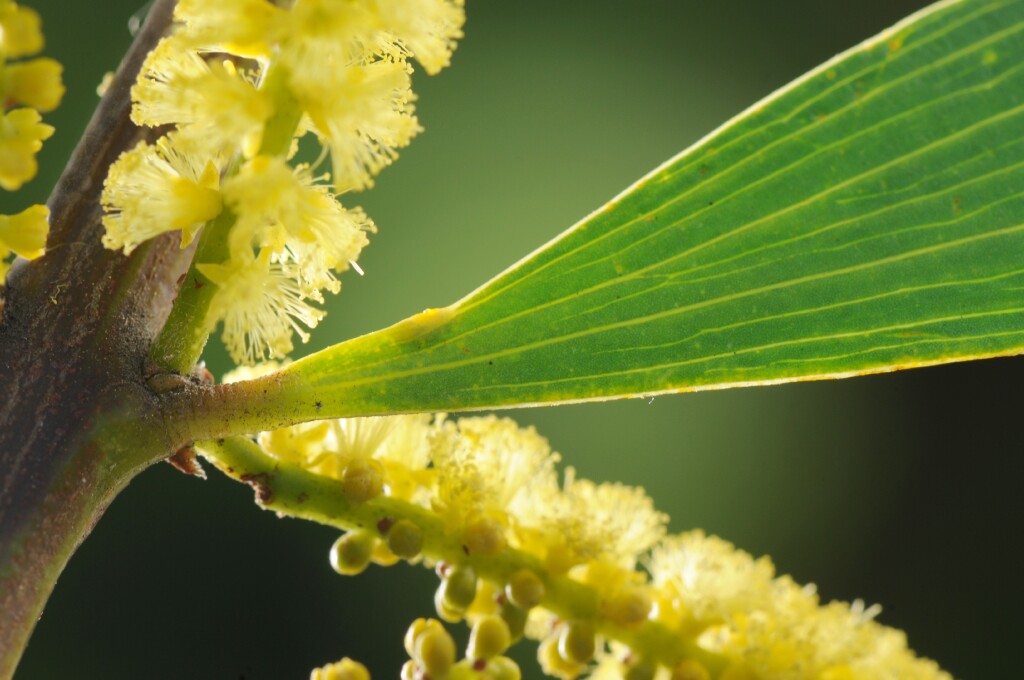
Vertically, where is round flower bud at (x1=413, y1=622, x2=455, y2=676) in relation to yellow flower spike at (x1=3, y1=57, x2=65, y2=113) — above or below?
below

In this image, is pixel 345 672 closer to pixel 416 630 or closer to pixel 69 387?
pixel 416 630

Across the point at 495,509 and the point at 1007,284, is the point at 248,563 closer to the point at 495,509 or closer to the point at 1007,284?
the point at 495,509

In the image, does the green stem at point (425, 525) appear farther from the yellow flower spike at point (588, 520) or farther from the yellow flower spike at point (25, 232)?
the yellow flower spike at point (25, 232)

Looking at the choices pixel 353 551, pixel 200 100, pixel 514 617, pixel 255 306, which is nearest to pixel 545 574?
pixel 514 617

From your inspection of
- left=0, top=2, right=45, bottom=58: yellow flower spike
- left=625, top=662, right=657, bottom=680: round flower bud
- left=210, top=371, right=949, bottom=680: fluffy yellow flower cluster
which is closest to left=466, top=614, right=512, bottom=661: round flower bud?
left=210, top=371, right=949, bottom=680: fluffy yellow flower cluster

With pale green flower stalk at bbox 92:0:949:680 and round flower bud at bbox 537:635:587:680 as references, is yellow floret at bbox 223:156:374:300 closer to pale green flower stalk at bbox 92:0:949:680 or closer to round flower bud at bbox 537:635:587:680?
pale green flower stalk at bbox 92:0:949:680

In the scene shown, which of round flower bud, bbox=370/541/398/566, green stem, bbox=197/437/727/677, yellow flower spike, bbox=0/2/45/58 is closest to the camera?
yellow flower spike, bbox=0/2/45/58
